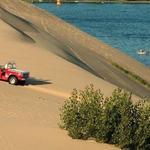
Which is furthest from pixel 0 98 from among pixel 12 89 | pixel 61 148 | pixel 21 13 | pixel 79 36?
pixel 21 13

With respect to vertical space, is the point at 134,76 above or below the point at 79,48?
below

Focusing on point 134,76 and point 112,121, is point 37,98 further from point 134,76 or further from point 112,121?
point 134,76

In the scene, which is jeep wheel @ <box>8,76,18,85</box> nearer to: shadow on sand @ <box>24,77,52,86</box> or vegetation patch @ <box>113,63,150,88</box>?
shadow on sand @ <box>24,77,52,86</box>

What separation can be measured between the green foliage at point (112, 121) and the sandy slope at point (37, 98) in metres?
0.27

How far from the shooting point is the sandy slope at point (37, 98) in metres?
16.4

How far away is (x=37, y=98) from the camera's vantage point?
23875mm

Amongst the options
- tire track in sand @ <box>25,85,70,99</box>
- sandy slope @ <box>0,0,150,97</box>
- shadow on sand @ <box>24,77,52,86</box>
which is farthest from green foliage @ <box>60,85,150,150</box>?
sandy slope @ <box>0,0,150,97</box>

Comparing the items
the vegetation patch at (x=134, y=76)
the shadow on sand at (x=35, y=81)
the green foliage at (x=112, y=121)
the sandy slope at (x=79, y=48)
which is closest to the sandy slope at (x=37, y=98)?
the shadow on sand at (x=35, y=81)

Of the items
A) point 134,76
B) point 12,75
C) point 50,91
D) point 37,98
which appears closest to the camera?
point 37,98

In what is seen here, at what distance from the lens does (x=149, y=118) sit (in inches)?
669

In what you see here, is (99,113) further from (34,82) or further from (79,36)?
(79,36)

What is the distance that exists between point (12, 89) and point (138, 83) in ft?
44.0

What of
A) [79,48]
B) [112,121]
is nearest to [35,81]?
[112,121]

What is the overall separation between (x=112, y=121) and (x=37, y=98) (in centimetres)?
766
